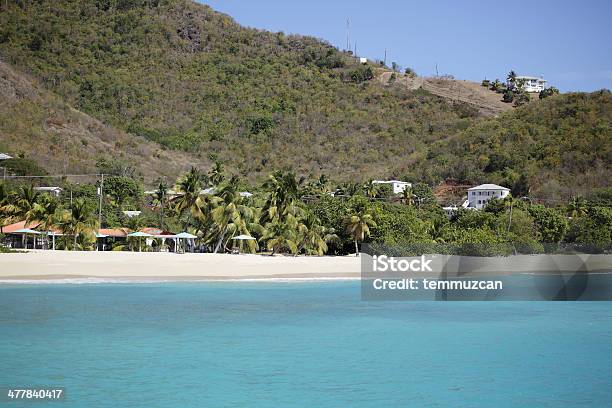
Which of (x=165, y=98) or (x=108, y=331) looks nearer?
(x=108, y=331)

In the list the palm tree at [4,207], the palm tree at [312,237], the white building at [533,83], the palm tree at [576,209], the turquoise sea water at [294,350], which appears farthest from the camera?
the white building at [533,83]

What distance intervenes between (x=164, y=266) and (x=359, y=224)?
14.4 meters

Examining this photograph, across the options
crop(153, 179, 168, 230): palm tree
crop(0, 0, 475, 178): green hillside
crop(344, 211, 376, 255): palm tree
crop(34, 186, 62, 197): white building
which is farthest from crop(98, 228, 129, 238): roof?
crop(0, 0, 475, 178): green hillside

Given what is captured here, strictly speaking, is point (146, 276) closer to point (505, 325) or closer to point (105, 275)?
point (105, 275)

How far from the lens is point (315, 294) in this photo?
35.4 metres

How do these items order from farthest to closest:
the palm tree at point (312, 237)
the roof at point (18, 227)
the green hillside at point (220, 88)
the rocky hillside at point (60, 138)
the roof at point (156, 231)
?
the green hillside at point (220, 88), the rocky hillside at point (60, 138), the roof at point (156, 231), the palm tree at point (312, 237), the roof at point (18, 227)

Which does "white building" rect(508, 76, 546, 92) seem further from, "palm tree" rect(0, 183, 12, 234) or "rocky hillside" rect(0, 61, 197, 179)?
"palm tree" rect(0, 183, 12, 234)

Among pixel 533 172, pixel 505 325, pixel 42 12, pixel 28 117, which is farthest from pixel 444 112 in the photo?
pixel 505 325

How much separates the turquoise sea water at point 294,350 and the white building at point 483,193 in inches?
1794

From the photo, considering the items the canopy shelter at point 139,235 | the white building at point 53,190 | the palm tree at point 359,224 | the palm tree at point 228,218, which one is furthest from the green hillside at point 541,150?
the white building at point 53,190

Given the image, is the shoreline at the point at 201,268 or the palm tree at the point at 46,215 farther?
the palm tree at the point at 46,215

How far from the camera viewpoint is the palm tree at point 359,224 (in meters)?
50.0

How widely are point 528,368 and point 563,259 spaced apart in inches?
1302

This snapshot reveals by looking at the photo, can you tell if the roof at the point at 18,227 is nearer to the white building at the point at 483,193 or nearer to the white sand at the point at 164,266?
the white sand at the point at 164,266
